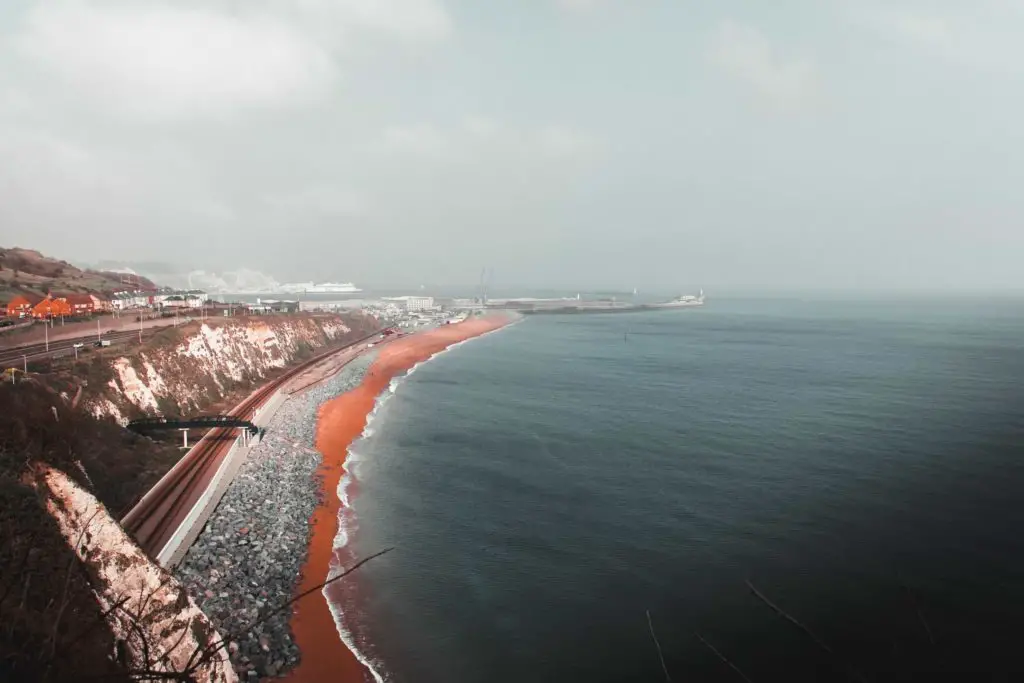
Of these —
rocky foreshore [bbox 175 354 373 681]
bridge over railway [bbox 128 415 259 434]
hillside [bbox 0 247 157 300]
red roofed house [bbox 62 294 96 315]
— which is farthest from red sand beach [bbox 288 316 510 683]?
hillside [bbox 0 247 157 300]

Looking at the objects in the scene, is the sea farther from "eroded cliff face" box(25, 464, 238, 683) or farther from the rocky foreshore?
"eroded cliff face" box(25, 464, 238, 683)

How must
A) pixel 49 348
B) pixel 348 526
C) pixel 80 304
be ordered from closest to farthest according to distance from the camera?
pixel 348 526, pixel 49 348, pixel 80 304

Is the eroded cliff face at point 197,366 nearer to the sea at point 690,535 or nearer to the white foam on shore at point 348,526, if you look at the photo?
the white foam on shore at point 348,526

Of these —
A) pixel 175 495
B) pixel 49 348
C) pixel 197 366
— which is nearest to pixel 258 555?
pixel 175 495

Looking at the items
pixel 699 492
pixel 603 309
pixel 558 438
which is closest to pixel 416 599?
pixel 699 492

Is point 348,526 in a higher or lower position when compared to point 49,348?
lower

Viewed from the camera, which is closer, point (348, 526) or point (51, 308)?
point (348, 526)

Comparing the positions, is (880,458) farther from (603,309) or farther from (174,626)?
(603,309)

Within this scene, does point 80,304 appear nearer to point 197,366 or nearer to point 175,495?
point 197,366
